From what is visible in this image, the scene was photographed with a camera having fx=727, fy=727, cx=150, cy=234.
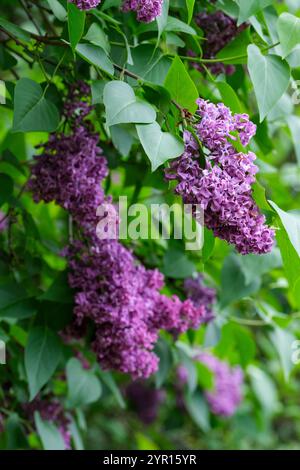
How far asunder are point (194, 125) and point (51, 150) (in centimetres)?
33

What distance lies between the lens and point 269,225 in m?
0.98

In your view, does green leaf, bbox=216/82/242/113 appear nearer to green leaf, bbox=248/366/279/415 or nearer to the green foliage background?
the green foliage background

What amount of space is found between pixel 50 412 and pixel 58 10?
833 mm

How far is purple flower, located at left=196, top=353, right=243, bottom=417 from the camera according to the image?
7.60 ft

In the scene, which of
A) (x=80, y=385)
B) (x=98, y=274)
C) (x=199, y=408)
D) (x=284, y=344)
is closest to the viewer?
(x=98, y=274)

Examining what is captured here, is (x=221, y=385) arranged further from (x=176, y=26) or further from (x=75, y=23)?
(x=75, y=23)

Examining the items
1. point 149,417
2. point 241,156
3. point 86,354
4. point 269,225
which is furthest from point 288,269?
point 149,417

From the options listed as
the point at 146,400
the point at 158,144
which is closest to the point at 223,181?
the point at 158,144

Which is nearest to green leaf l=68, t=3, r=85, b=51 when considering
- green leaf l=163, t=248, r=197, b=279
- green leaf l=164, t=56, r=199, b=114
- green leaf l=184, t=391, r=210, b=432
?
green leaf l=164, t=56, r=199, b=114

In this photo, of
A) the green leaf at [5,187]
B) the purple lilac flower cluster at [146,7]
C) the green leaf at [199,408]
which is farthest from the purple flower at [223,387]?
the purple lilac flower cluster at [146,7]

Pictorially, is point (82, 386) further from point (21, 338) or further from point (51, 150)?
point (51, 150)
